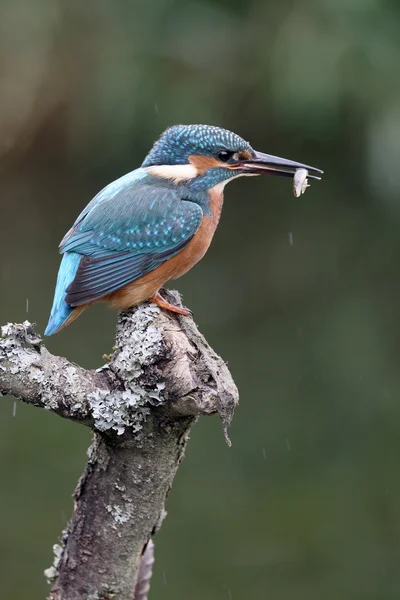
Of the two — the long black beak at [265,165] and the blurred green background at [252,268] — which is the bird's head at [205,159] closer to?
the long black beak at [265,165]

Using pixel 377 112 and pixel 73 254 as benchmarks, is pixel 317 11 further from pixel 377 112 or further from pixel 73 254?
pixel 73 254

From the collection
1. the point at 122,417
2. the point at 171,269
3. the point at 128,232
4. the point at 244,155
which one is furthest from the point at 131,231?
the point at 122,417

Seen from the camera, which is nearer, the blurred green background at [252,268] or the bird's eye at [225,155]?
the bird's eye at [225,155]

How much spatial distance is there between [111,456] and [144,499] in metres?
0.13

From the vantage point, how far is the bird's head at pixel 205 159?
322cm

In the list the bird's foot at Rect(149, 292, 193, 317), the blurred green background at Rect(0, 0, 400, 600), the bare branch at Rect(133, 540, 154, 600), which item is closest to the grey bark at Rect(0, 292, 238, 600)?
the bare branch at Rect(133, 540, 154, 600)

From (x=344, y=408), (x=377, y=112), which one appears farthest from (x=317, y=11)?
(x=344, y=408)

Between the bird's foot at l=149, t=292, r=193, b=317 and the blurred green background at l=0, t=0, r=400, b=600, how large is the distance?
201cm

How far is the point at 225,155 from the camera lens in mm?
3240

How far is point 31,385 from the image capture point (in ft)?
7.59

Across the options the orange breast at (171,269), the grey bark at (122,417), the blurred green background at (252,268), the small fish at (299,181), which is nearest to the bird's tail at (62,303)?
the orange breast at (171,269)

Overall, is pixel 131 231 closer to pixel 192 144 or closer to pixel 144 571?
pixel 192 144

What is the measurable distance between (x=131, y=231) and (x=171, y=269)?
0.56 ft

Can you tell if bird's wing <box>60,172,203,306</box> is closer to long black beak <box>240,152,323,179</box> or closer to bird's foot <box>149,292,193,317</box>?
bird's foot <box>149,292,193,317</box>
